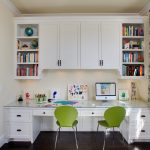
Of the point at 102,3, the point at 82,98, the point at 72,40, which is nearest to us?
the point at 102,3

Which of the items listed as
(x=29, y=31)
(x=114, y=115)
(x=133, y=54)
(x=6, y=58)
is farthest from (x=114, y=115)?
(x=29, y=31)

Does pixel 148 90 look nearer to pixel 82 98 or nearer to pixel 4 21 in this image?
pixel 82 98

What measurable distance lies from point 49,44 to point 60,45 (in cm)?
23

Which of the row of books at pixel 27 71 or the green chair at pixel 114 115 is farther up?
the row of books at pixel 27 71

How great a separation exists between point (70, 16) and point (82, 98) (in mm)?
1771

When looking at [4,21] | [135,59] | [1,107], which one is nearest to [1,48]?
[4,21]

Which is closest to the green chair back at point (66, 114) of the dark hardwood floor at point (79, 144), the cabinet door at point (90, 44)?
the dark hardwood floor at point (79, 144)

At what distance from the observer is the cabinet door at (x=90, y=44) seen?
3.90 meters

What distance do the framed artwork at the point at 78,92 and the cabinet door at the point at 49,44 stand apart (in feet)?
2.15

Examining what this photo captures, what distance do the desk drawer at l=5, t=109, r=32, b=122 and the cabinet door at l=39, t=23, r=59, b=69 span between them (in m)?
1.03

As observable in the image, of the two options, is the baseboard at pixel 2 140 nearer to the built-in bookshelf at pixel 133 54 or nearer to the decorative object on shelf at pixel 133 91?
the built-in bookshelf at pixel 133 54

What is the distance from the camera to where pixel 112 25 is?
3.89m

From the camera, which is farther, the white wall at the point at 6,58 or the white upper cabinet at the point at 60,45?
the white upper cabinet at the point at 60,45

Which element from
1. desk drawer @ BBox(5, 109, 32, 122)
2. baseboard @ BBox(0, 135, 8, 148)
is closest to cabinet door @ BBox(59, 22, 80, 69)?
desk drawer @ BBox(5, 109, 32, 122)
